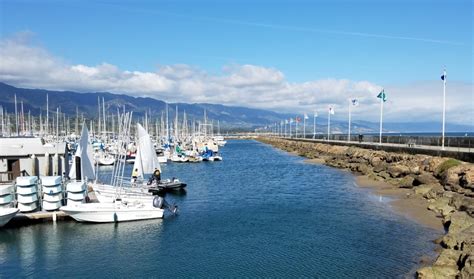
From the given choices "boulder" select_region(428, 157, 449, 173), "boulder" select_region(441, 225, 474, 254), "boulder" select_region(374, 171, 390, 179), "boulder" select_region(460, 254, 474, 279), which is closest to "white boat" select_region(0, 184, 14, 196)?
"boulder" select_region(460, 254, 474, 279)

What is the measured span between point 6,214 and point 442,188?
34898 mm

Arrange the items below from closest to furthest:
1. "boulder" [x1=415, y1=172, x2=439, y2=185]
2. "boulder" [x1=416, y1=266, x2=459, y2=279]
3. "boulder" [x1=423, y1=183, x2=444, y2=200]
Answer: "boulder" [x1=416, y1=266, x2=459, y2=279] < "boulder" [x1=423, y1=183, x2=444, y2=200] < "boulder" [x1=415, y1=172, x2=439, y2=185]

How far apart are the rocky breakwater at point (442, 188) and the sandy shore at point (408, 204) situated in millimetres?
457

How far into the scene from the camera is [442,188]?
38.8 metres

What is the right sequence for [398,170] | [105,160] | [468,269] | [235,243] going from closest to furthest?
[468,269]
[235,243]
[398,170]
[105,160]

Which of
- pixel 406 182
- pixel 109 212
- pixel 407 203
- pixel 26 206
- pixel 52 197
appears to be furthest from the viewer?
pixel 406 182

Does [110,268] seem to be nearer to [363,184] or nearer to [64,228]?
[64,228]

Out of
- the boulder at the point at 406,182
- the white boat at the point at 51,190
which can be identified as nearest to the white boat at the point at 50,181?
the white boat at the point at 51,190

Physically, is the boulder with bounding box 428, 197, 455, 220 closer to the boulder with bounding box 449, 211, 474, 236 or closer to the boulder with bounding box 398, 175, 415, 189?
the boulder with bounding box 449, 211, 474, 236

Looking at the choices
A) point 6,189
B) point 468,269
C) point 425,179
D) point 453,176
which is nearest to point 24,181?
point 6,189

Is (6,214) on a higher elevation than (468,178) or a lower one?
lower

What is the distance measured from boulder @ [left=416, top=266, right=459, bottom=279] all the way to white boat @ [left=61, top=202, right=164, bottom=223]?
19.2 m

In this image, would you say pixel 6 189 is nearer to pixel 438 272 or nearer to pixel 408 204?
pixel 438 272

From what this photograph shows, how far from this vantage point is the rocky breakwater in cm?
1936
